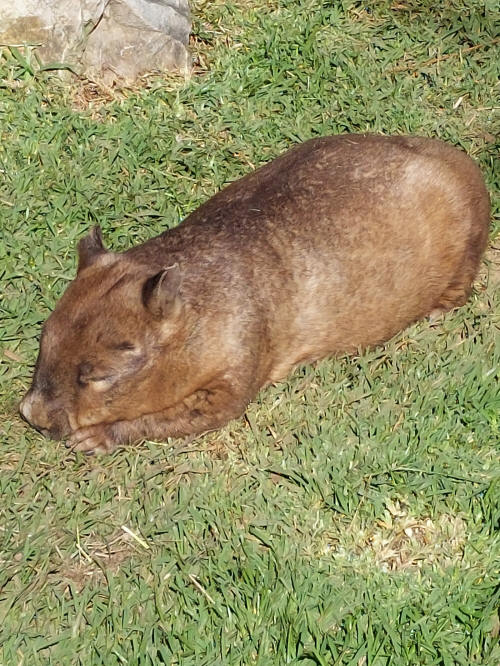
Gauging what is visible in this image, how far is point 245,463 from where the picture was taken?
15.3 feet

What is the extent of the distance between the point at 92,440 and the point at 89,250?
82 centimetres

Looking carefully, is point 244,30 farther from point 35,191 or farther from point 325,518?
point 325,518

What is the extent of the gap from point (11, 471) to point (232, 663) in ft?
4.49

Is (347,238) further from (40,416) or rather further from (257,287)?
(40,416)

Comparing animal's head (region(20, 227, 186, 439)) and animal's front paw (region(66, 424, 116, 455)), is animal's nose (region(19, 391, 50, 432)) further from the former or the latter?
animal's front paw (region(66, 424, 116, 455))

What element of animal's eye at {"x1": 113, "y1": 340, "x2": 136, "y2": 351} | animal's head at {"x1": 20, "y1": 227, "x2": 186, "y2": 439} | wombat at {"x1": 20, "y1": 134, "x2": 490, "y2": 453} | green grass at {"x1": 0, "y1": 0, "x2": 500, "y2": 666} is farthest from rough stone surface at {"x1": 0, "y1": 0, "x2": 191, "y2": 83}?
animal's eye at {"x1": 113, "y1": 340, "x2": 136, "y2": 351}

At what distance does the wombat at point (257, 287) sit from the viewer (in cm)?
445

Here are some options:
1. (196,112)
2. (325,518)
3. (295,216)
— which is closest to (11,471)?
(325,518)

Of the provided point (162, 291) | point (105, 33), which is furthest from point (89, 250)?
point (105, 33)

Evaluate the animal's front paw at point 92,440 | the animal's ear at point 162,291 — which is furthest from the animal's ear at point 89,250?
the animal's front paw at point 92,440

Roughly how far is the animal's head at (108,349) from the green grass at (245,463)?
0.21 meters

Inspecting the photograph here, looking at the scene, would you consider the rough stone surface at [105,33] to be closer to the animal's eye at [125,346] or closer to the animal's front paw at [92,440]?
the animal's eye at [125,346]

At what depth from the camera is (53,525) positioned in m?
4.37

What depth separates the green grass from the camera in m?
3.93
